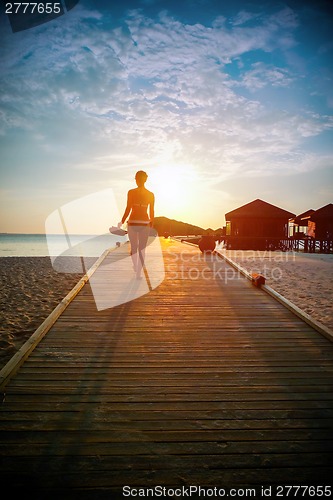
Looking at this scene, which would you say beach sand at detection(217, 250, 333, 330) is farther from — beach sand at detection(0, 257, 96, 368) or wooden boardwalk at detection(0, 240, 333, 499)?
beach sand at detection(0, 257, 96, 368)

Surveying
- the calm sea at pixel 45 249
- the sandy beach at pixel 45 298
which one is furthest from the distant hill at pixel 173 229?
the sandy beach at pixel 45 298

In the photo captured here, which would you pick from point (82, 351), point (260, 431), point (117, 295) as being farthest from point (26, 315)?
point (260, 431)

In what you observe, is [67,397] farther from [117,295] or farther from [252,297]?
[252,297]

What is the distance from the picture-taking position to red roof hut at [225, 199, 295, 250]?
32.2 meters

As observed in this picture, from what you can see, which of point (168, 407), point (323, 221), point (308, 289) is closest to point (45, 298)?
point (168, 407)

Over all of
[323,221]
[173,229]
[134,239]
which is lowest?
[134,239]

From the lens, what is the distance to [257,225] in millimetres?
33344

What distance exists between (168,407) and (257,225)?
106 ft

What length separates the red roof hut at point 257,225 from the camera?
32188mm

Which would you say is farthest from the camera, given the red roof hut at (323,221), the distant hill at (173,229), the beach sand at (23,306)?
the distant hill at (173,229)

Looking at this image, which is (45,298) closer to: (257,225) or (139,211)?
(139,211)

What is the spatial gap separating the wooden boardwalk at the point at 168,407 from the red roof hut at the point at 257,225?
27933mm

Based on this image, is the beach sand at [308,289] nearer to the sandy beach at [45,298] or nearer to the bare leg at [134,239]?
the sandy beach at [45,298]

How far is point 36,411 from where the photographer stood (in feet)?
9.09
